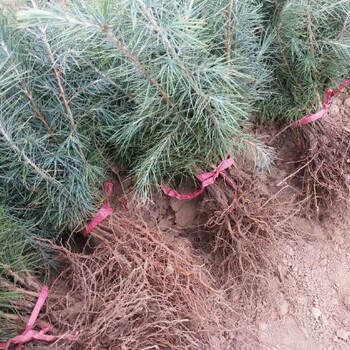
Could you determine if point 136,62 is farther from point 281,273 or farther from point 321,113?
point 281,273

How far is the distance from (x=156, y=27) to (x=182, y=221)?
0.67 metres

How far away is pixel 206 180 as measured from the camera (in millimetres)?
1599

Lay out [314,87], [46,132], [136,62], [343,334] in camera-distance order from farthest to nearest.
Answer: [314,87], [343,334], [46,132], [136,62]

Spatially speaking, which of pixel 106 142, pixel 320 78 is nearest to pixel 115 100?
pixel 106 142

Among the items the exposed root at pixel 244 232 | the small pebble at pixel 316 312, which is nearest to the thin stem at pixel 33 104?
the exposed root at pixel 244 232

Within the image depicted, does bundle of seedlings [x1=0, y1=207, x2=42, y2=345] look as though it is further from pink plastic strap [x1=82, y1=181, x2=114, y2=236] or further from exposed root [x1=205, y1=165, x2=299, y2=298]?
exposed root [x1=205, y1=165, x2=299, y2=298]

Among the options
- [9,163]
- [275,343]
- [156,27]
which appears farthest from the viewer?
[275,343]

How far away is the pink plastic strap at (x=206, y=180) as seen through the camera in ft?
5.25

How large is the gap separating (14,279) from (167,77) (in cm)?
65

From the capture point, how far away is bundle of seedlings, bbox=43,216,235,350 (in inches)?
53.5

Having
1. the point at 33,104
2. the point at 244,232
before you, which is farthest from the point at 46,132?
the point at 244,232

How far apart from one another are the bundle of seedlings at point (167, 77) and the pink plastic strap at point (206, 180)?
1.2 inches

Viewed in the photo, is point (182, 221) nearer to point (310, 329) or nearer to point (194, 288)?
point (194, 288)

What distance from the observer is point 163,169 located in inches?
62.4
